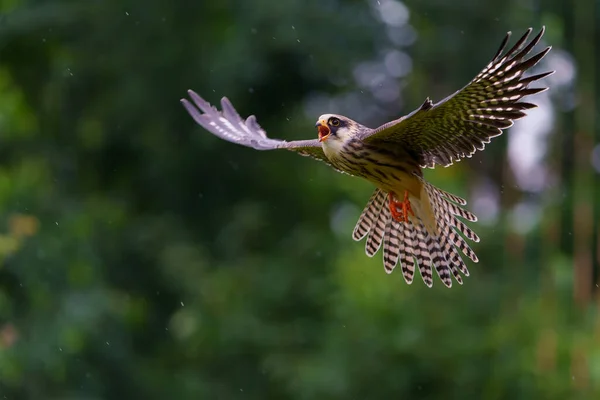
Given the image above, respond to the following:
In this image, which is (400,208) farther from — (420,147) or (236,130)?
(236,130)

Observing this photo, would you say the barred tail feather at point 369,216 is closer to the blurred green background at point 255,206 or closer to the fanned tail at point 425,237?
the fanned tail at point 425,237

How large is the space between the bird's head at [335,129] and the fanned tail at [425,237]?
1.47ft

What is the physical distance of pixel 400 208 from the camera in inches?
276

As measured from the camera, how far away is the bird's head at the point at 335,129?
650 centimetres

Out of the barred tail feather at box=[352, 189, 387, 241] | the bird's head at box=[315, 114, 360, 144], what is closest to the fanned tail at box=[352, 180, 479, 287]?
the barred tail feather at box=[352, 189, 387, 241]

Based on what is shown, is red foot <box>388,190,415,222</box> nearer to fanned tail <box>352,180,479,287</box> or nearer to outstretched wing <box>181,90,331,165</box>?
fanned tail <box>352,180,479,287</box>

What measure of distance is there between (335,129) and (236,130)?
2.85 ft

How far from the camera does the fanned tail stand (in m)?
6.90

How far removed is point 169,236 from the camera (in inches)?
653

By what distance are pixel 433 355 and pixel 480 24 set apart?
454 centimetres

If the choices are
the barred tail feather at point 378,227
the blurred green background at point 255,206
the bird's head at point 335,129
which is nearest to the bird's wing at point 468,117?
the bird's head at point 335,129

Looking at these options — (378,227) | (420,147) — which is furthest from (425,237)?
(420,147)

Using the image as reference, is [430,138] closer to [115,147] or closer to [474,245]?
[474,245]

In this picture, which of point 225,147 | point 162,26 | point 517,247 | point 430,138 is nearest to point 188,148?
point 225,147
